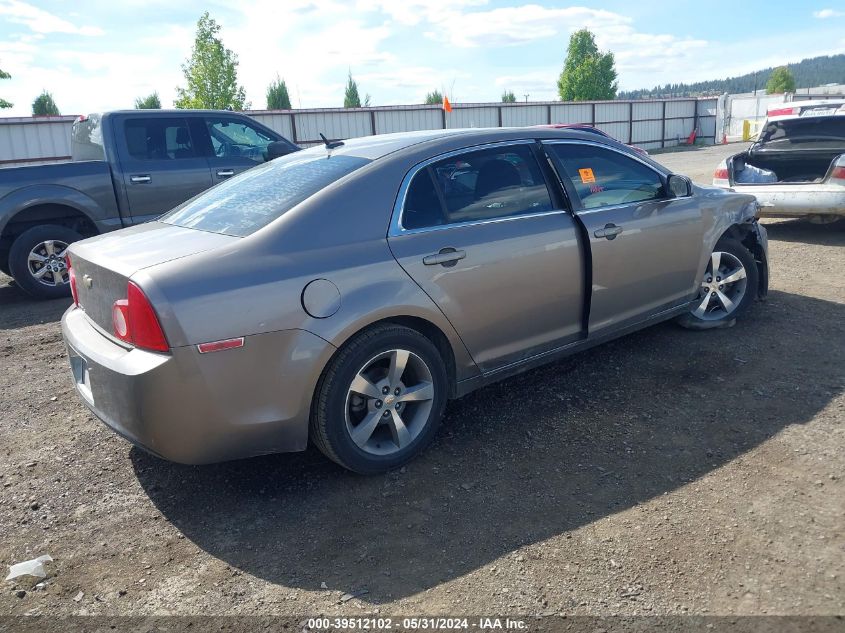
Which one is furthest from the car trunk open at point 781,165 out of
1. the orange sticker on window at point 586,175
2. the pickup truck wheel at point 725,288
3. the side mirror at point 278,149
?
the side mirror at point 278,149

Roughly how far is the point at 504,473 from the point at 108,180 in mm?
5985

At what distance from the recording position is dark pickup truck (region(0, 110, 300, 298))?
7.19 m

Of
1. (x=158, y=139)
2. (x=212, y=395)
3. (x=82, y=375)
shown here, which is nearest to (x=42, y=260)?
(x=158, y=139)

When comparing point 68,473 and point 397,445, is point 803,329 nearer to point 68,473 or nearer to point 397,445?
point 397,445

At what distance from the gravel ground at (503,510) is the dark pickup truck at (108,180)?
3217 mm

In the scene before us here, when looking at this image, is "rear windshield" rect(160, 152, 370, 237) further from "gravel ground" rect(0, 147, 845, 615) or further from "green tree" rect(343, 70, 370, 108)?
"green tree" rect(343, 70, 370, 108)

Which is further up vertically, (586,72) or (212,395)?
(586,72)

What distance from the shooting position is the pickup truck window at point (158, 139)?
25.4ft

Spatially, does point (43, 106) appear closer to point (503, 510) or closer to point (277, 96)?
point (277, 96)

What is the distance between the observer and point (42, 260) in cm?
739

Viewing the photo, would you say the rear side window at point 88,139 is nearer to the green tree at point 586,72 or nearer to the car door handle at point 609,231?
the car door handle at point 609,231

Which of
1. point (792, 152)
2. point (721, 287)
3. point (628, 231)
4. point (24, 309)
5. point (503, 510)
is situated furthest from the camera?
point (792, 152)

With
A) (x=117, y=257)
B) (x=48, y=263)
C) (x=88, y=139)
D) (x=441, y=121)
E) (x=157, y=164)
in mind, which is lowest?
(x=48, y=263)

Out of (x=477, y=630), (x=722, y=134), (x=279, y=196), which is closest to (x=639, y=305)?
(x=279, y=196)
